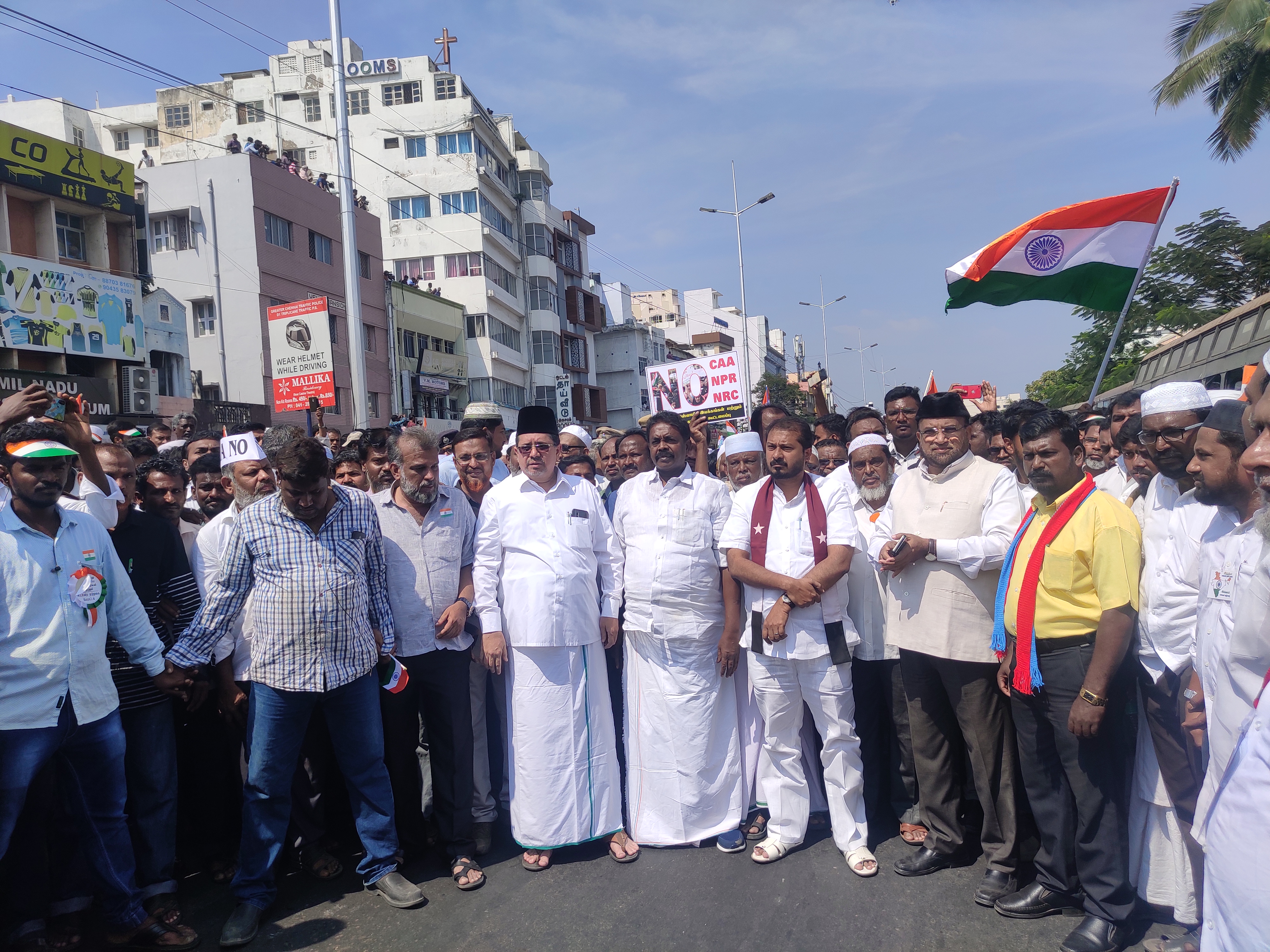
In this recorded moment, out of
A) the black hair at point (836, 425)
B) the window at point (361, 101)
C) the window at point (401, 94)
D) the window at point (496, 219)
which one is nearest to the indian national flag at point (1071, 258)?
the black hair at point (836, 425)

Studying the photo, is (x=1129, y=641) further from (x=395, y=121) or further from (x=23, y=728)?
(x=395, y=121)

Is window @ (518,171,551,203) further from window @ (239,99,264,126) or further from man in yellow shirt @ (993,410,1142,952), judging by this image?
man in yellow shirt @ (993,410,1142,952)

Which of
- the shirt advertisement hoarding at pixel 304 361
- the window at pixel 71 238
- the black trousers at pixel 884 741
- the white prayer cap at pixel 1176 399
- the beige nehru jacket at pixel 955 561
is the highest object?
the window at pixel 71 238

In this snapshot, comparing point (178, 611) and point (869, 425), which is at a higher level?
point (869, 425)

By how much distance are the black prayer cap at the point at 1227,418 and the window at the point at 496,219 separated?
3866cm

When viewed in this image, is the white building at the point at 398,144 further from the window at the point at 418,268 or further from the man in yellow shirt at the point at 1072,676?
the man in yellow shirt at the point at 1072,676

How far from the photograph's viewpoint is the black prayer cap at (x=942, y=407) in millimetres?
4188

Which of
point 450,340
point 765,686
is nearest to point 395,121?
point 450,340

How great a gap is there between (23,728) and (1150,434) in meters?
4.73

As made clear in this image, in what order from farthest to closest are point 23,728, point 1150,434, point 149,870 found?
1. point 149,870
2. point 1150,434
3. point 23,728

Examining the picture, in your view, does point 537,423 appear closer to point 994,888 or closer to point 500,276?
point 994,888

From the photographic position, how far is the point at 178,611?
4199 millimetres

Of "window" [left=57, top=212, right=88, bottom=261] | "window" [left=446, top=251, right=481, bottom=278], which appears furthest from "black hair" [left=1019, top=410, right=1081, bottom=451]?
"window" [left=446, top=251, right=481, bottom=278]

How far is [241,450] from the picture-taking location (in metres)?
4.78
